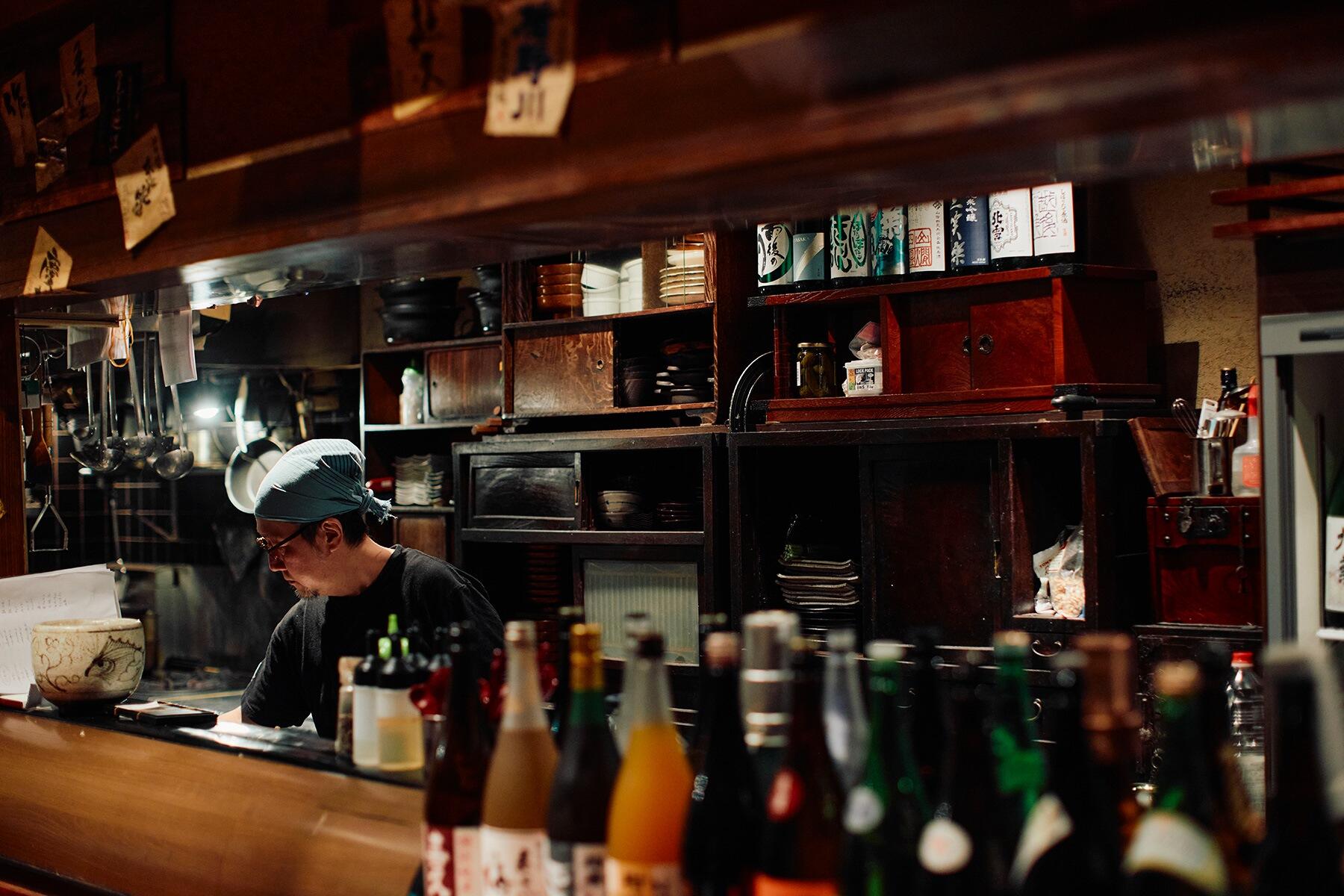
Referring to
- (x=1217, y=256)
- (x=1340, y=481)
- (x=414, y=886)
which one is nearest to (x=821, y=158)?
(x=414, y=886)

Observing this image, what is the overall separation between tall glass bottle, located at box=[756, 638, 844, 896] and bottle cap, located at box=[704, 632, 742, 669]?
0.07m

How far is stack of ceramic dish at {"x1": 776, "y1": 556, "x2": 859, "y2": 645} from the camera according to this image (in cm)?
425

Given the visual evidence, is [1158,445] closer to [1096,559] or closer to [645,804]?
[1096,559]

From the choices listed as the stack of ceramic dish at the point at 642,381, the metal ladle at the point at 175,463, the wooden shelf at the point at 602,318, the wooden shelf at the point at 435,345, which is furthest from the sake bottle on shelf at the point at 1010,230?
the metal ladle at the point at 175,463

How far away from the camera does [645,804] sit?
1240 mm

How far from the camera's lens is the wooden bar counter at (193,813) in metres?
1.78

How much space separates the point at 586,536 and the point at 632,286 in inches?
37.5

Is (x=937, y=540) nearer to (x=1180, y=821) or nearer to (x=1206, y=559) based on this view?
(x=1206, y=559)

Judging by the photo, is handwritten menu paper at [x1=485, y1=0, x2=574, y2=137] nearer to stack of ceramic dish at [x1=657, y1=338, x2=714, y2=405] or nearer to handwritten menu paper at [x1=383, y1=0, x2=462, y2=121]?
handwritten menu paper at [x1=383, y1=0, x2=462, y2=121]

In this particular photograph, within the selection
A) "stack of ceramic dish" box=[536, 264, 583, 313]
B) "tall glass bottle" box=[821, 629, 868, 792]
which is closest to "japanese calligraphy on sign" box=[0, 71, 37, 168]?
"tall glass bottle" box=[821, 629, 868, 792]

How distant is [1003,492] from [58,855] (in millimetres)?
2644

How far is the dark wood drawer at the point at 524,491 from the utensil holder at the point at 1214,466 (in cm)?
217

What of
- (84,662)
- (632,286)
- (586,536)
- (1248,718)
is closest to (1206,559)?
(1248,718)

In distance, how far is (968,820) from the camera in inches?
45.0
